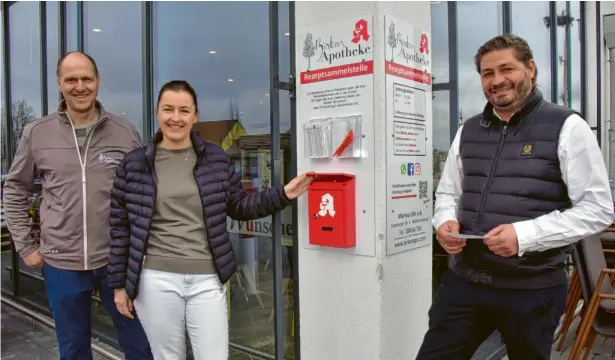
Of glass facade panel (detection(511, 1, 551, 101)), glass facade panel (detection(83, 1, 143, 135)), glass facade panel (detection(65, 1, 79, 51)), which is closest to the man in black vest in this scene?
glass facade panel (detection(83, 1, 143, 135))

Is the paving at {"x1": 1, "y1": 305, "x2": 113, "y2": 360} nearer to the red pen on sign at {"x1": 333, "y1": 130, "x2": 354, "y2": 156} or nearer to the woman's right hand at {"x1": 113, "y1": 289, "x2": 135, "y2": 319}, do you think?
the woman's right hand at {"x1": 113, "y1": 289, "x2": 135, "y2": 319}

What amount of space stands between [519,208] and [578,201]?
208 millimetres

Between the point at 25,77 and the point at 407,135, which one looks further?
the point at 25,77

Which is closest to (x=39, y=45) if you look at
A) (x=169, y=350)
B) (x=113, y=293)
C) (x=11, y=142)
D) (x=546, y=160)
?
(x=11, y=142)

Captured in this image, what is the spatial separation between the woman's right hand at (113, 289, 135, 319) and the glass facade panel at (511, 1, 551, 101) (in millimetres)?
3725

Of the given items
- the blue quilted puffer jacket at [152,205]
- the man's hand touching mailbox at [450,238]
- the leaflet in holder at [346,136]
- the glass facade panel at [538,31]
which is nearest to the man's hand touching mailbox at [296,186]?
the blue quilted puffer jacket at [152,205]

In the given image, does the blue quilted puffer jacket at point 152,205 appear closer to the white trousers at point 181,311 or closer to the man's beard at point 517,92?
the white trousers at point 181,311

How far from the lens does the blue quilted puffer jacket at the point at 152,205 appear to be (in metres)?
2.26

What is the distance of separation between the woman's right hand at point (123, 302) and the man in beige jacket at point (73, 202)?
7.6 inches

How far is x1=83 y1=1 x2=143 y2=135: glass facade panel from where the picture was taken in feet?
12.9

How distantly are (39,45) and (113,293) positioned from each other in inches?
141

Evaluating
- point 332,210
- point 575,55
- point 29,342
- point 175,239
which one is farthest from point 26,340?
point 575,55

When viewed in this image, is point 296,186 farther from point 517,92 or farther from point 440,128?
point 440,128

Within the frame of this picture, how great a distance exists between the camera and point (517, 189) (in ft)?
6.30
